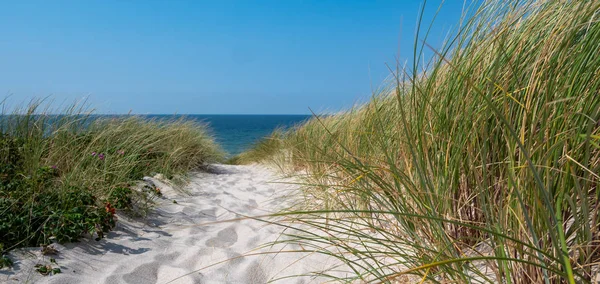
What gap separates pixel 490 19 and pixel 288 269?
60.8 inches

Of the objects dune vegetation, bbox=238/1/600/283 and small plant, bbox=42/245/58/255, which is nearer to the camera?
dune vegetation, bbox=238/1/600/283

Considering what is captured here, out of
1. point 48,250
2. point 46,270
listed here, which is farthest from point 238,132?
point 46,270

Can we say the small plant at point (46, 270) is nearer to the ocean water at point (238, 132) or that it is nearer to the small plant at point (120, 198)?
the small plant at point (120, 198)

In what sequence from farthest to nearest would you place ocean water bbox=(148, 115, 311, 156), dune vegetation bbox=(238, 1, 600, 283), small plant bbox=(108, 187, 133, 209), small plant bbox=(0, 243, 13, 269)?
ocean water bbox=(148, 115, 311, 156)
small plant bbox=(108, 187, 133, 209)
small plant bbox=(0, 243, 13, 269)
dune vegetation bbox=(238, 1, 600, 283)

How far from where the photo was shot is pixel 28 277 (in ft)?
7.04

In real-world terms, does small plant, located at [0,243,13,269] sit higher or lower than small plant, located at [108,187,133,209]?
lower

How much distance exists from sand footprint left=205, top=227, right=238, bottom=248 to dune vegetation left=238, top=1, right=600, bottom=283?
47.8 inches

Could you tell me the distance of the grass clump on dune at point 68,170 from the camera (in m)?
2.59

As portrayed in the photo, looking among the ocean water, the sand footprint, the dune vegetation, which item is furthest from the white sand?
the ocean water

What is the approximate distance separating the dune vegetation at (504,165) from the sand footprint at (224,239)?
1.21 m

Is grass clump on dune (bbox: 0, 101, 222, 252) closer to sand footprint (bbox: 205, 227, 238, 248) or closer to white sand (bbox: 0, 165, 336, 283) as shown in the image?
white sand (bbox: 0, 165, 336, 283)

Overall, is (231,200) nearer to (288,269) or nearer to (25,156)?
(25,156)

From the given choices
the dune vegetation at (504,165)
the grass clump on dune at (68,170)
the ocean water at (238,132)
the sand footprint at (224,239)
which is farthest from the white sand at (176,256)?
the ocean water at (238,132)

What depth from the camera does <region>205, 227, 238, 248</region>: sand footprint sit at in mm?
2904
